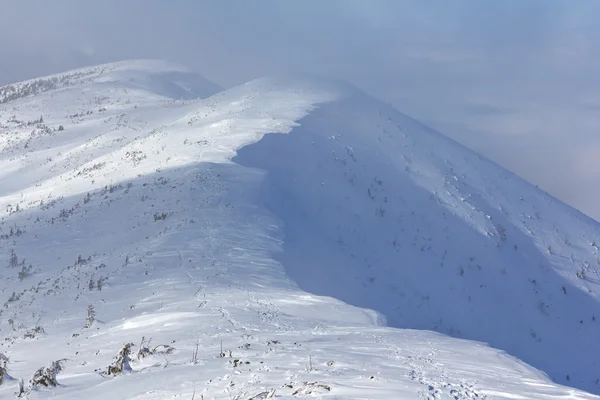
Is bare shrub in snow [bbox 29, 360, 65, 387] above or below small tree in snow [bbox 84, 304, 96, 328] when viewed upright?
above

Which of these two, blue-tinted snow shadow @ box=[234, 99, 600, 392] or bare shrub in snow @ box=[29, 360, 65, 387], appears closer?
bare shrub in snow @ box=[29, 360, 65, 387]

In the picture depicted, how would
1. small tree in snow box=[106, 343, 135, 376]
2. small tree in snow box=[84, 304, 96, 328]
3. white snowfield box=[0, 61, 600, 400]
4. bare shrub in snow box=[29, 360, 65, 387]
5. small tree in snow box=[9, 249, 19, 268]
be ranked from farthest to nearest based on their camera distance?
small tree in snow box=[9, 249, 19, 268] < small tree in snow box=[84, 304, 96, 328] < white snowfield box=[0, 61, 600, 400] < small tree in snow box=[106, 343, 135, 376] < bare shrub in snow box=[29, 360, 65, 387]

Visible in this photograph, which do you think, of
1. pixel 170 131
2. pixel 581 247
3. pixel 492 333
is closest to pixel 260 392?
pixel 492 333

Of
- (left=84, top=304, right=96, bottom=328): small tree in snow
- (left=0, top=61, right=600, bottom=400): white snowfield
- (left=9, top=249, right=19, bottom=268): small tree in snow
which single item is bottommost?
(left=9, top=249, right=19, bottom=268): small tree in snow

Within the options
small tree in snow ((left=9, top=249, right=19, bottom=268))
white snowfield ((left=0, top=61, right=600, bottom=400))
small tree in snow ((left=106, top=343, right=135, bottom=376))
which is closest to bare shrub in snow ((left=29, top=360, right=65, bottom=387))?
white snowfield ((left=0, top=61, right=600, bottom=400))

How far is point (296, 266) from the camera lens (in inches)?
718

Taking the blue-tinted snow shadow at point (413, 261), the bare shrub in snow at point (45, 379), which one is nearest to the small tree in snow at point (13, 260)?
the blue-tinted snow shadow at point (413, 261)

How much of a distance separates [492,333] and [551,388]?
11.9 meters

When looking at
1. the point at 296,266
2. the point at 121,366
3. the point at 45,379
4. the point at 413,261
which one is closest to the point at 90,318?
the point at 121,366

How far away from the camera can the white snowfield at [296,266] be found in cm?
837

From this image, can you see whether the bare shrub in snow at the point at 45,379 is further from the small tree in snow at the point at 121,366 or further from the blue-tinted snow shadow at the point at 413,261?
the blue-tinted snow shadow at the point at 413,261

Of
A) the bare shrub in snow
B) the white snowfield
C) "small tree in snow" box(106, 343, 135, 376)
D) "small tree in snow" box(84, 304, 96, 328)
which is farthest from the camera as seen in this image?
"small tree in snow" box(84, 304, 96, 328)

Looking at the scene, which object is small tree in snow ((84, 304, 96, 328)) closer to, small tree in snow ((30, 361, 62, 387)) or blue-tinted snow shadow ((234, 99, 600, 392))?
small tree in snow ((30, 361, 62, 387))

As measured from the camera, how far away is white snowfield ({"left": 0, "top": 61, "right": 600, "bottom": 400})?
8367mm
